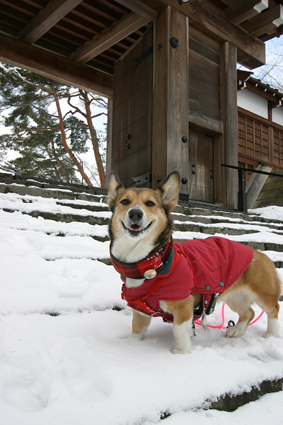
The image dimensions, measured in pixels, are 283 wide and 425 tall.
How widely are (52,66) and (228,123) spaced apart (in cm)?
500

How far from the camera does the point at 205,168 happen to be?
7742mm

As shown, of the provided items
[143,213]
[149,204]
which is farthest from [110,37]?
[143,213]

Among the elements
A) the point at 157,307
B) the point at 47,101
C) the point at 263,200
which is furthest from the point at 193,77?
the point at 47,101

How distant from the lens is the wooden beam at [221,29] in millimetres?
6750

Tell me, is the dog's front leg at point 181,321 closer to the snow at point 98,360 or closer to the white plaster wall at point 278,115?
the snow at point 98,360

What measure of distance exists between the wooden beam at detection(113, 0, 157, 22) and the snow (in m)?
5.72

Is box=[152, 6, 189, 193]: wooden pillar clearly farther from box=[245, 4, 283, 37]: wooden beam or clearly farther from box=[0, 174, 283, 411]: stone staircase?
box=[245, 4, 283, 37]: wooden beam

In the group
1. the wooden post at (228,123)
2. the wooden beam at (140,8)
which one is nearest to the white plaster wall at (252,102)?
the wooden post at (228,123)

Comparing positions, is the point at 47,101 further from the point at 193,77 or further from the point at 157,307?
the point at 157,307

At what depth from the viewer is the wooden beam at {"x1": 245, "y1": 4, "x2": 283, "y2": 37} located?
23.8ft

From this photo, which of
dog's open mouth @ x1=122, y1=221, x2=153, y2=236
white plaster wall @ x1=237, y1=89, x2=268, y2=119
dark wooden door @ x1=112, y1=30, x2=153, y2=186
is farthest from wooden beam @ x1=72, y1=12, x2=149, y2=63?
white plaster wall @ x1=237, y1=89, x2=268, y2=119

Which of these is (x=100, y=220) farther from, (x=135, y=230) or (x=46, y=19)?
(x=46, y=19)

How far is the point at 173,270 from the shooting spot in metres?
1.75

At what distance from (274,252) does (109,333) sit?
339 cm
